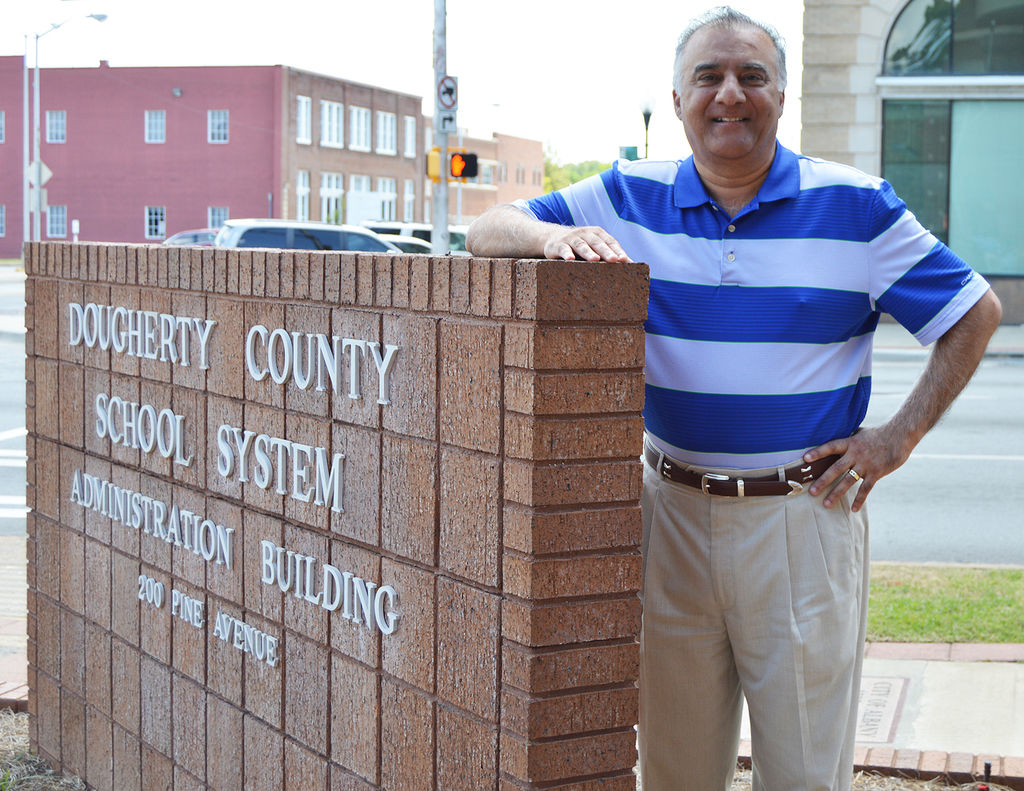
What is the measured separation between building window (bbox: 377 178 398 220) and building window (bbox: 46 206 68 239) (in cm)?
1341

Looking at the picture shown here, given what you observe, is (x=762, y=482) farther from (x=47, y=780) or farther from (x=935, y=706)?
Result: (x=47, y=780)

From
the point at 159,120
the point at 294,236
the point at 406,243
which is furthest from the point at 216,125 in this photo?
the point at 294,236

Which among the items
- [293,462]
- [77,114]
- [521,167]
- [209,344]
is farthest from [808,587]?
[521,167]

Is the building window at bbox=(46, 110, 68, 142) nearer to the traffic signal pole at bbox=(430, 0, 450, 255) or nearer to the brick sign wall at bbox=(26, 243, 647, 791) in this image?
the traffic signal pole at bbox=(430, 0, 450, 255)

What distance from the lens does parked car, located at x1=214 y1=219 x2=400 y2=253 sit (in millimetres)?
20812

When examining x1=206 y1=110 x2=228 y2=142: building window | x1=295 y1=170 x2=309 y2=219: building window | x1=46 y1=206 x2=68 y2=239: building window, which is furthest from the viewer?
x1=46 y1=206 x2=68 y2=239: building window

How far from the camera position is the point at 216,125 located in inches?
2074

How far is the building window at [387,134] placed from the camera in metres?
60.6

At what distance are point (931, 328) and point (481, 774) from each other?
133cm

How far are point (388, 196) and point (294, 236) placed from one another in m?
40.7

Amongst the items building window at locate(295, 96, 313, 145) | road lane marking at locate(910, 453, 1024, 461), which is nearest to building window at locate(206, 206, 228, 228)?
building window at locate(295, 96, 313, 145)

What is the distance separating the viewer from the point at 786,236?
9.22 feet

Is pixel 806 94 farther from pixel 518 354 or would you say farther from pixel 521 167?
pixel 521 167

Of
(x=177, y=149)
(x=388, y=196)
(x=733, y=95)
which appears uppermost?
(x=177, y=149)
